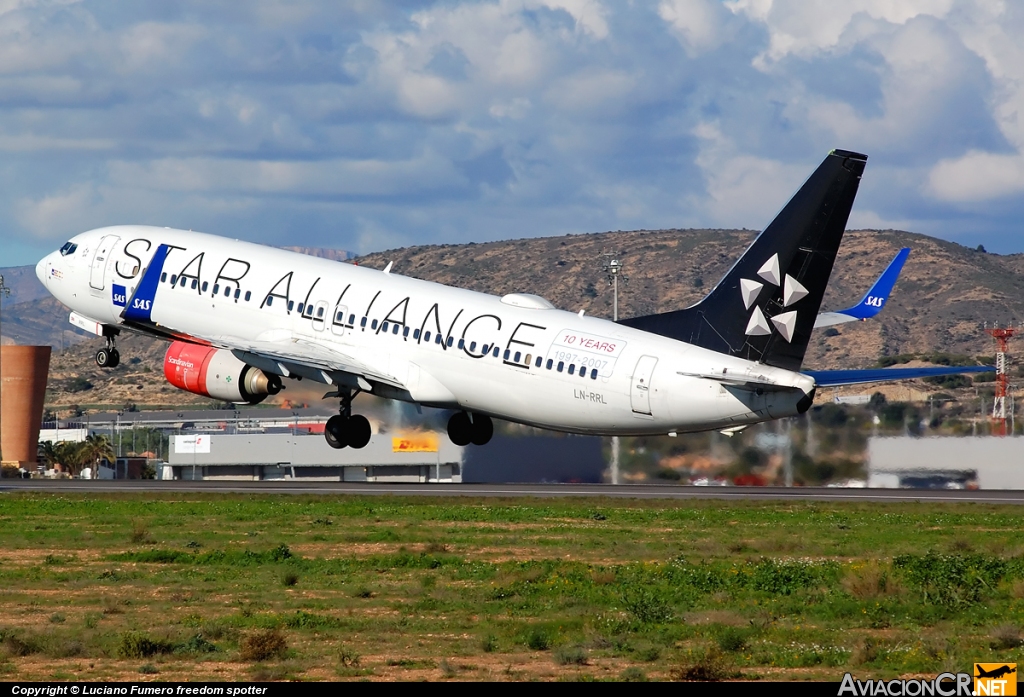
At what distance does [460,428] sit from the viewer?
57250 millimetres

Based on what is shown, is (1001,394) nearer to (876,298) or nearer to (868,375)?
(876,298)

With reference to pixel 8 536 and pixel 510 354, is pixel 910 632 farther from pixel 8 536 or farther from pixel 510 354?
pixel 8 536

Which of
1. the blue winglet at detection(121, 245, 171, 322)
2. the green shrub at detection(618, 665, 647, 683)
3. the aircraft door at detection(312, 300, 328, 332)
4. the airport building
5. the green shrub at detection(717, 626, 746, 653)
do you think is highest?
the blue winglet at detection(121, 245, 171, 322)

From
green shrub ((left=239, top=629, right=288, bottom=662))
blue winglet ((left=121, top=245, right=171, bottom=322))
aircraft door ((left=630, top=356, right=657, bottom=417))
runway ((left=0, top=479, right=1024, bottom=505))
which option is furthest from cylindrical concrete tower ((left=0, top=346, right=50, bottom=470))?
green shrub ((left=239, top=629, right=288, bottom=662))

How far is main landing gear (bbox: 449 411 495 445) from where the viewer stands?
187ft

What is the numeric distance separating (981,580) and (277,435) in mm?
69119

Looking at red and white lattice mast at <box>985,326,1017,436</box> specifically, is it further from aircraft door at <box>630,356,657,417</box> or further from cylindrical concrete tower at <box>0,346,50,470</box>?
cylindrical concrete tower at <box>0,346,50,470</box>

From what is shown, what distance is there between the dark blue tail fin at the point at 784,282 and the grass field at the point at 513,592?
221 inches

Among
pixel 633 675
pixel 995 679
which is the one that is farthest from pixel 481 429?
pixel 995 679

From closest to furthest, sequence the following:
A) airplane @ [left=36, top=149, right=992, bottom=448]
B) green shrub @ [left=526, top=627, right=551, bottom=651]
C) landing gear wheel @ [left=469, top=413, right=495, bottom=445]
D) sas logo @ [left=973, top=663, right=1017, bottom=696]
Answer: sas logo @ [left=973, top=663, right=1017, bottom=696] < green shrub @ [left=526, top=627, right=551, bottom=651] < airplane @ [left=36, top=149, right=992, bottom=448] < landing gear wheel @ [left=469, top=413, right=495, bottom=445]

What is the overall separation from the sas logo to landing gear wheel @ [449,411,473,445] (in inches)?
1349

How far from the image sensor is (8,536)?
4575 cm

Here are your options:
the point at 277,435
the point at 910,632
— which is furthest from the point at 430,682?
the point at 277,435

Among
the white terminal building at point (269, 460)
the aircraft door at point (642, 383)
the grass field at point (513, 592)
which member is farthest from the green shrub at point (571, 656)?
the white terminal building at point (269, 460)
